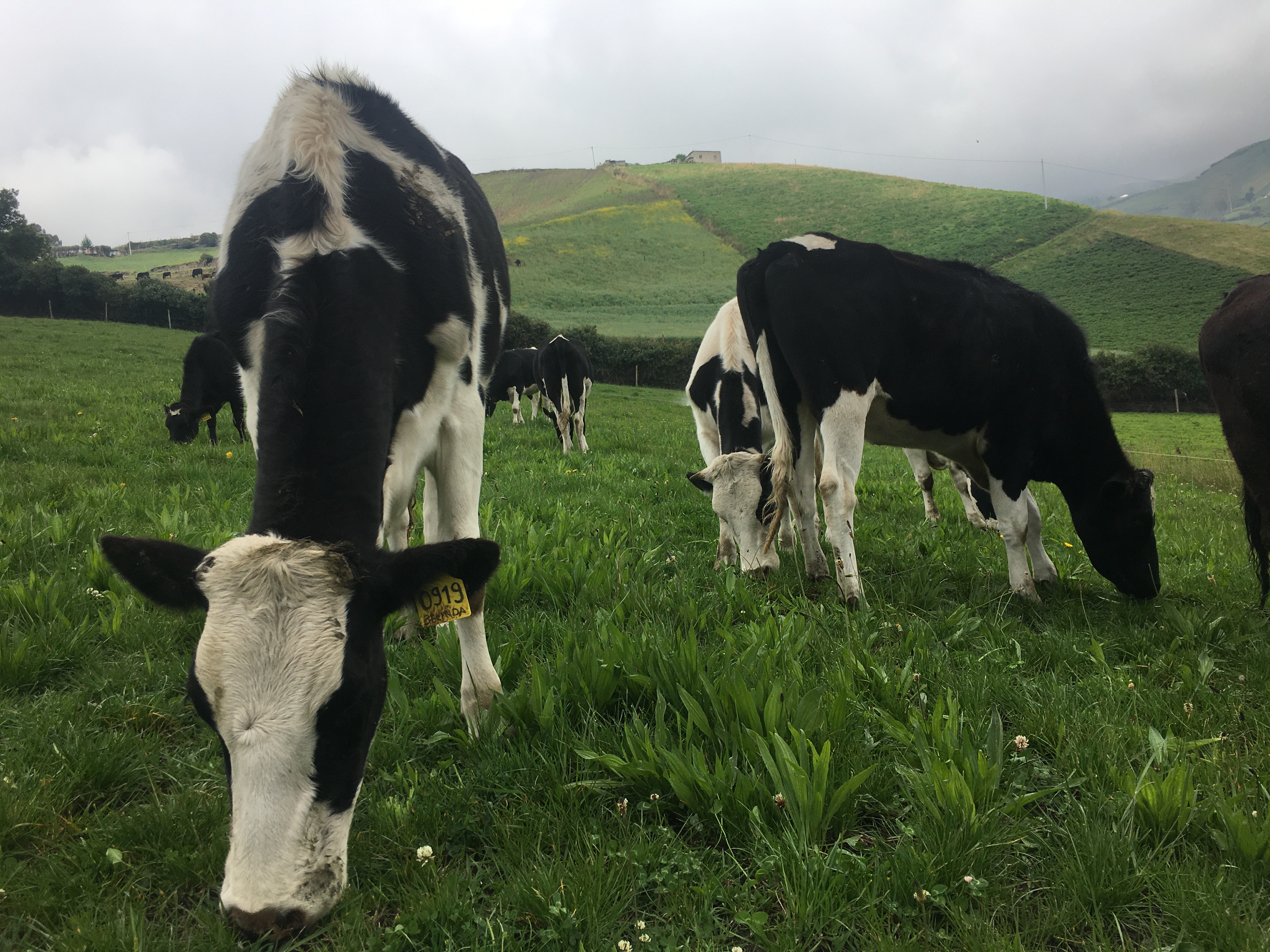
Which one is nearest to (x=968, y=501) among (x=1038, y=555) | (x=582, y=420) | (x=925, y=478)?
(x=925, y=478)

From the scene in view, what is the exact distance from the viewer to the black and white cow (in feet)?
17.6

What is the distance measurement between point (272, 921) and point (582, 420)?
12475 mm

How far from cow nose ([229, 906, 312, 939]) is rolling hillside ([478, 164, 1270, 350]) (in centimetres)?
4061

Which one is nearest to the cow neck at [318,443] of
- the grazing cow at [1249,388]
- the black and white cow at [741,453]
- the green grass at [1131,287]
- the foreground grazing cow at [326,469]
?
the foreground grazing cow at [326,469]

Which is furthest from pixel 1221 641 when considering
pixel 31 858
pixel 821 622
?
pixel 31 858

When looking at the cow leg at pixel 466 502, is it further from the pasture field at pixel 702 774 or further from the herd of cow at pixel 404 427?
the pasture field at pixel 702 774

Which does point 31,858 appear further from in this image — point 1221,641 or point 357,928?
point 1221,641

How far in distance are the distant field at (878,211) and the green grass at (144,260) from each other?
5381cm

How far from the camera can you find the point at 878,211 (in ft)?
242

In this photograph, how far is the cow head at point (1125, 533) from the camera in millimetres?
4926

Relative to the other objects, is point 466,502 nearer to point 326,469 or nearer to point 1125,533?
point 326,469

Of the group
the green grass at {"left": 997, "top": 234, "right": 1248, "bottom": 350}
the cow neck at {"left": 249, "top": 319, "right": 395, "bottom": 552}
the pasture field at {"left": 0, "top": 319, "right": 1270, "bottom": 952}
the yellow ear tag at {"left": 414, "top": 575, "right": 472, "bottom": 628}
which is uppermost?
the green grass at {"left": 997, "top": 234, "right": 1248, "bottom": 350}

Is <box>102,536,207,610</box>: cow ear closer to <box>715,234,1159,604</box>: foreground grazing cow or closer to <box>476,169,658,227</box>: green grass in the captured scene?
<box>715,234,1159,604</box>: foreground grazing cow

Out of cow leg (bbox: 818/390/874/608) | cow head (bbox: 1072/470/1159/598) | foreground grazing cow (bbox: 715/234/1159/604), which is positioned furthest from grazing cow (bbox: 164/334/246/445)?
cow head (bbox: 1072/470/1159/598)
